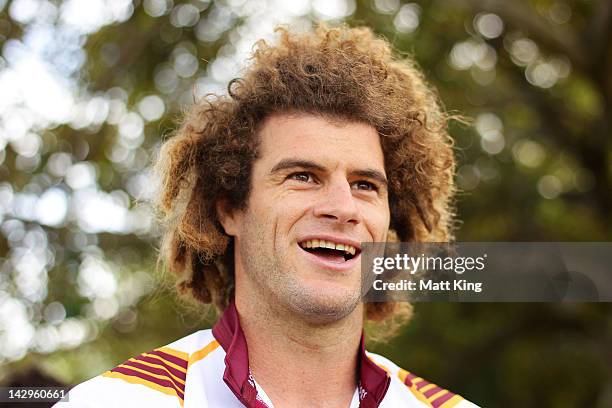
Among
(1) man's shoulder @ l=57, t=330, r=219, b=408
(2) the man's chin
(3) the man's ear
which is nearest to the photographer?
(1) man's shoulder @ l=57, t=330, r=219, b=408

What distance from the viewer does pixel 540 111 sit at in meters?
9.27

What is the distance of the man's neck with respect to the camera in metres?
3.57

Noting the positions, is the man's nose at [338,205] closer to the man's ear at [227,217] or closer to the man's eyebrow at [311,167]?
the man's eyebrow at [311,167]

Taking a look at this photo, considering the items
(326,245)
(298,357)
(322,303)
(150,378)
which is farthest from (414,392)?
(150,378)

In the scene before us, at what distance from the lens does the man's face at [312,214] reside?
139 inches

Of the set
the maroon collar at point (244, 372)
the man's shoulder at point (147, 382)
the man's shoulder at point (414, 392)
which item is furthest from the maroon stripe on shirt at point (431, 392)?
the man's shoulder at point (147, 382)

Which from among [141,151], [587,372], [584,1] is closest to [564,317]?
[587,372]

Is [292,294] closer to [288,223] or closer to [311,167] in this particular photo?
[288,223]

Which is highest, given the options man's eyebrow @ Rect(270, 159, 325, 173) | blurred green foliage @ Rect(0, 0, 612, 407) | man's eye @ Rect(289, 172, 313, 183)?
blurred green foliage @ Rect(0, 0, 612, 407)

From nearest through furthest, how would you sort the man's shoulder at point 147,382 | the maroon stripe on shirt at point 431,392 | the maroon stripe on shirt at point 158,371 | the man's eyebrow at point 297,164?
the man's shoulder at point 147,382 < the maroon stripe on shirt at point 158,371 < the man's eyebrow at point 297,164 < the maroon stripe on shirt at point 431,392

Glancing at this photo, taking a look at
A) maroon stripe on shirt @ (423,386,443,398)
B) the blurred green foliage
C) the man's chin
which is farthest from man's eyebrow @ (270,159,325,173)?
the blurred green foliage

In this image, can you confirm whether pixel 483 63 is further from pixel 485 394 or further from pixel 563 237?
pixel 485 394

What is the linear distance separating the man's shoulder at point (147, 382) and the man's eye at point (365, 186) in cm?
89

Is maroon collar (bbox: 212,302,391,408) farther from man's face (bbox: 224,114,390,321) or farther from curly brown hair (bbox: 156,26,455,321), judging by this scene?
curly brown hair (bbox: 156,26,455,321)
